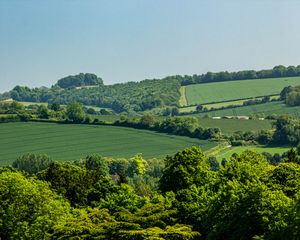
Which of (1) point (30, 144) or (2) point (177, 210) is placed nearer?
(2) point (177, 210)

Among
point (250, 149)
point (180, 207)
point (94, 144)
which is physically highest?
point (180, 207)

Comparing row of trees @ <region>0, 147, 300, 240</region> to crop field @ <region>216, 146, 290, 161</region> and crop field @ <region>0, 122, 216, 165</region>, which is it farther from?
crop field @ <region>0, 122, 216, 165</region>

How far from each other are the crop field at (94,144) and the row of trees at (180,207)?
86142 millimetres

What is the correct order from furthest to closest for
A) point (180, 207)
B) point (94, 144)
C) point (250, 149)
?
point (94, 144) → point (250, 149) → point (180, 207)

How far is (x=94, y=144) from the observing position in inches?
7436

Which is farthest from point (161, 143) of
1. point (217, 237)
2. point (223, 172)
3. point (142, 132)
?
point (217, 237)

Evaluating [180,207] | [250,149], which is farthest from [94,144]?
[180,207]

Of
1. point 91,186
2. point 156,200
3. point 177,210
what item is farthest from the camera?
point 91,186

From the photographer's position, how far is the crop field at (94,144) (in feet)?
589

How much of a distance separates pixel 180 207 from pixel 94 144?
120069mm

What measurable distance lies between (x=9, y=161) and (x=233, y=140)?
58.3 m

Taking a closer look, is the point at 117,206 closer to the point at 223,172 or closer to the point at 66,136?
the point at 223,172

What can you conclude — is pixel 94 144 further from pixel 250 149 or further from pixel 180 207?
pixel 180 207

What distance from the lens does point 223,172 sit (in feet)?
251
